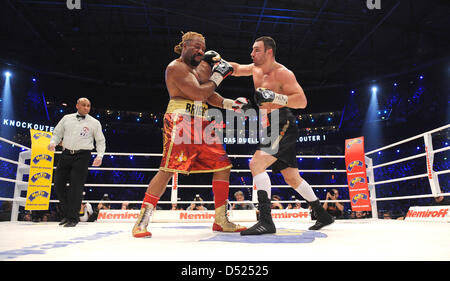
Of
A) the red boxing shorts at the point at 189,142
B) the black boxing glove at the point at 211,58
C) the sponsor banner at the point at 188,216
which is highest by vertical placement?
the black boxing glove at the point at 211,58

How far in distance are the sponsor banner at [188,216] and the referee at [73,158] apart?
33.7 inches

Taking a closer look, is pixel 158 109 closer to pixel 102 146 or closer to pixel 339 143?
pixel 339 143

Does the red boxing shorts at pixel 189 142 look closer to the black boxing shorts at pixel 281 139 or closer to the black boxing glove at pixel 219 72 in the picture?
the black boxing glove at pixel 219 72

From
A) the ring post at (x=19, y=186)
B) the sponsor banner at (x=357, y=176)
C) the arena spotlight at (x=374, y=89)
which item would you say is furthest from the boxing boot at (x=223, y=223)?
the arena spotlight at (x=374, y=89)

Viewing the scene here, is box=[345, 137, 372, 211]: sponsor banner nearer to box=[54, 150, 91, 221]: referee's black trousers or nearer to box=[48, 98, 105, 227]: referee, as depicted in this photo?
box=[48, 98, 105, 227]: referee

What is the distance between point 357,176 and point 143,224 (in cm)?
331

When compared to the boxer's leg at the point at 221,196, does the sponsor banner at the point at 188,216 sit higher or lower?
lower

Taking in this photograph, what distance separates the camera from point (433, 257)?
3.56 feet

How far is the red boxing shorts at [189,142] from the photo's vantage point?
2.12 m

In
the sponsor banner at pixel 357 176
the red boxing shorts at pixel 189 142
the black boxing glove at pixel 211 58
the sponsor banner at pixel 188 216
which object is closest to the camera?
the red boxing shorts at pixel 189 142

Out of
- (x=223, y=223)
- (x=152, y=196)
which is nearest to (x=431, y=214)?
(x=223, y=223)

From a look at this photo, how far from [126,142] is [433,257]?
13297 millimetres

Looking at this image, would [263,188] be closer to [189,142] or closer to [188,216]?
[189,142]

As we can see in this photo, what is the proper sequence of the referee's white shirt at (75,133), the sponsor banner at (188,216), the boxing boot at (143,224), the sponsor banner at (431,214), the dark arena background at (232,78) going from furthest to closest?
the dark arena background at (232,78)
the sponsor banner at (188,216)
the referee's white shirt at (75,133)
the sponsor banner at (431,214)
the boxing boot at (143,224)
